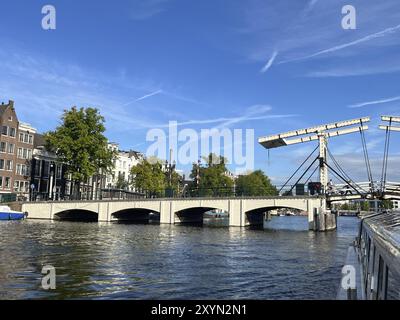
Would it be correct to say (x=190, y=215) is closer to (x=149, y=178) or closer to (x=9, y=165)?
(x=149, y=178)

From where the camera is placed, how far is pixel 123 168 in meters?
99.3

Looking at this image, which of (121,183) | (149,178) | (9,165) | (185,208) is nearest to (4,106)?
(9,165)

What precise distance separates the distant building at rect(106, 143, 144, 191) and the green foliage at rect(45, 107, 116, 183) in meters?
27.9

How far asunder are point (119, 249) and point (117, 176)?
76240 millimetres

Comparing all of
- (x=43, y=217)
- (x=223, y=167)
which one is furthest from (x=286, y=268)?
(x=223, y=167)

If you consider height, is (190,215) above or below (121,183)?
below

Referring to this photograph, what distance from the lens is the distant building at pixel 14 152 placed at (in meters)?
63.7

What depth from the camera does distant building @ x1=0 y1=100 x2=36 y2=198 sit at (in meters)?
63.7

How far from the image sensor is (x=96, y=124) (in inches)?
2464

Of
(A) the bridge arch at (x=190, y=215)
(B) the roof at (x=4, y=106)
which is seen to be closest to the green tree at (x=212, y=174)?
(A) the bridge arch at (x=190, y=215)

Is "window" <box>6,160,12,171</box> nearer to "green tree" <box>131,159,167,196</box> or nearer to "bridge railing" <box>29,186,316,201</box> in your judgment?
"bridge railing" <box>29,186,316,201</box>

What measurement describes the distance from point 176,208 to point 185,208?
1.28 m

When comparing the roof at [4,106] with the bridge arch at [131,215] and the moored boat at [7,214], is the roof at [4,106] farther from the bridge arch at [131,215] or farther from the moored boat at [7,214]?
the bridge arch at [131,215]
